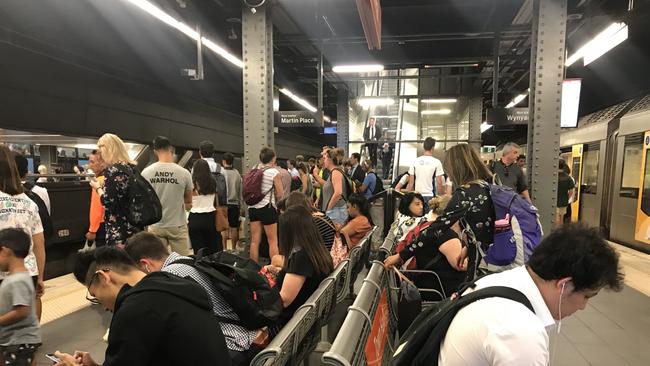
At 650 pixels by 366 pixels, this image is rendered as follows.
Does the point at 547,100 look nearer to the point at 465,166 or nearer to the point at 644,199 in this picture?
the point at 465,166

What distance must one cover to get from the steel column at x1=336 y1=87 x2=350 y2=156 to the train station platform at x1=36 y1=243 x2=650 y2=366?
34.5 ft

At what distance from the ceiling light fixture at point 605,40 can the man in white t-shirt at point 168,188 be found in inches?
243

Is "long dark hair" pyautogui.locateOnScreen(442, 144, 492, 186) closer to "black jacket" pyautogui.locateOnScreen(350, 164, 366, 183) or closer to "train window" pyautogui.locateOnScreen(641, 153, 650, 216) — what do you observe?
"black jacket" pyautogui.locateOnScreen(350, 164, 366, 183)

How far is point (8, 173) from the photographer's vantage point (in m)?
→ 2.79

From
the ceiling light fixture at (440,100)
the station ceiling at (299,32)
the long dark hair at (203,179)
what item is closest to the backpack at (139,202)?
the long dark hair at (203,179)

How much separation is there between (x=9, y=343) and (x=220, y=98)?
12.5m

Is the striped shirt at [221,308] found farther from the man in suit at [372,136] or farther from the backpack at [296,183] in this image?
the man in suit at [372,136]

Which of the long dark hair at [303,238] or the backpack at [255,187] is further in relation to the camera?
the backpack at [255,187]

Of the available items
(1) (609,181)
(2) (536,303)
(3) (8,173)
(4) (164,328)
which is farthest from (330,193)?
(1) (609,181)

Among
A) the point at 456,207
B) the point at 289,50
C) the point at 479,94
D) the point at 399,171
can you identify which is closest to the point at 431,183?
the point at 456,207

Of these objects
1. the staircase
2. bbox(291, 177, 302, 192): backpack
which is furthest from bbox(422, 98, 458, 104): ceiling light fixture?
bbox(291, 177, 302, 192): backpack

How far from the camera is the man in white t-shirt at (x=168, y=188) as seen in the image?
4059 mm

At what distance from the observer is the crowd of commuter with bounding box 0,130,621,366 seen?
48.9 inches

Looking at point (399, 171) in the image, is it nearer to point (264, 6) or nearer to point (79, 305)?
point (264, 6)
